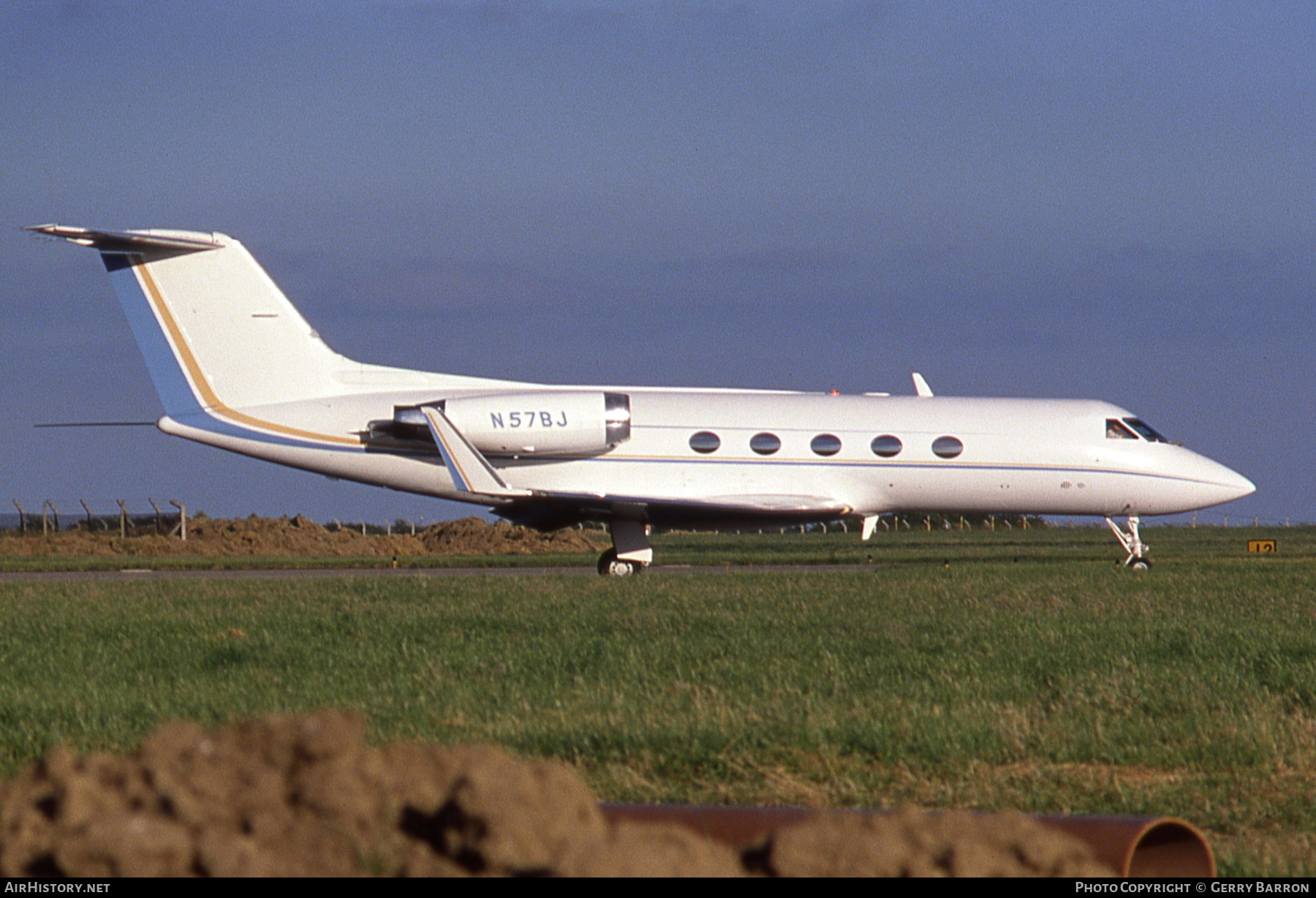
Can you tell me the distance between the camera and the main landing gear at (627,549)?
25.2m

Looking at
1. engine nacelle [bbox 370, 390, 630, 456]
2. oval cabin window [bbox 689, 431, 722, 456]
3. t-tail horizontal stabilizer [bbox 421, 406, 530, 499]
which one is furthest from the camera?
oval cabin window [bbox 689, 431, 722, 456]

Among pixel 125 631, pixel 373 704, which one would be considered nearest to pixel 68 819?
pixel 373 704

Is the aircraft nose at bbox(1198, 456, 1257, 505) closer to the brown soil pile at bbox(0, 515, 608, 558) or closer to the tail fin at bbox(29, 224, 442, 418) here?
the tail fin at bbox(29, 224, 442, 418)

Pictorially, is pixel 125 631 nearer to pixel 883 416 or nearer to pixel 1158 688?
pixel 1158 688

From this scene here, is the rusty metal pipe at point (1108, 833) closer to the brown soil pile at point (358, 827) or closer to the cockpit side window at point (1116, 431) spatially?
the brown soil pile at point (358, 827)

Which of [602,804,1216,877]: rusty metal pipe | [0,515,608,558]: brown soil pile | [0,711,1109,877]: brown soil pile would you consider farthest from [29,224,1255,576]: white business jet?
[0,711,1109,877]: brown soil pile

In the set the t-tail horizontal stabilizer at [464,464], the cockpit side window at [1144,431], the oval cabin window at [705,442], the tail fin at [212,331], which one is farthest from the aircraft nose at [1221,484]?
the tail fin at [212,331]

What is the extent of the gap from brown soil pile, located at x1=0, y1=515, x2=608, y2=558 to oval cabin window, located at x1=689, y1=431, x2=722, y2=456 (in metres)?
20.6

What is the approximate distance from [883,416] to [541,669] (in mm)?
16613

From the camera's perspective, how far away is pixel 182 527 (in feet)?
164

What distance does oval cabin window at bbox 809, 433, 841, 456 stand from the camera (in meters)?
25.3

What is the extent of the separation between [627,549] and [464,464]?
3.51m

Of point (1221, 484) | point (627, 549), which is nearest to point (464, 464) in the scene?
point (627, 549)

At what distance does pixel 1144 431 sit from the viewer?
2689 centimetres
